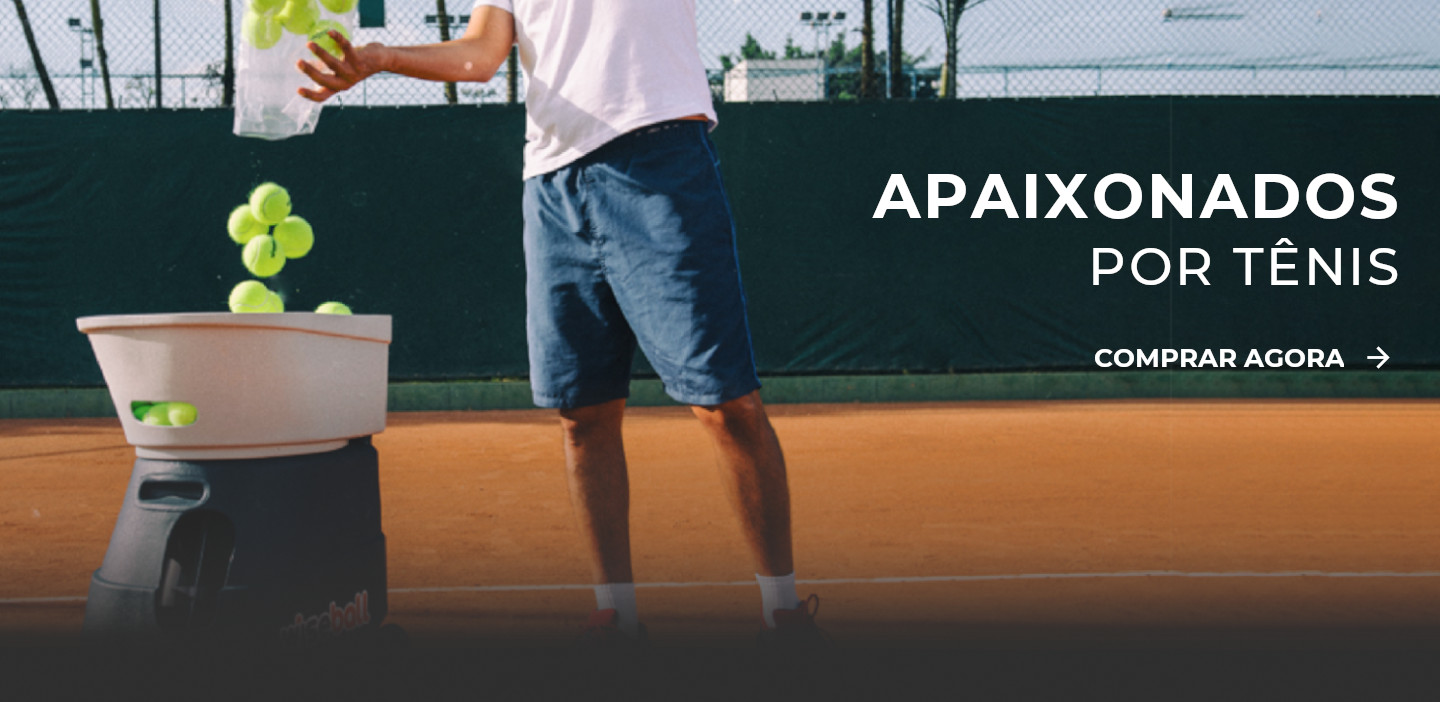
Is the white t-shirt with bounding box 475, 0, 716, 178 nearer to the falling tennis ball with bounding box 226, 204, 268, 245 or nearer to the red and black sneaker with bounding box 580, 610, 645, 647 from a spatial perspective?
the falling tennis ball with bounding box 226, 204, 268, 245

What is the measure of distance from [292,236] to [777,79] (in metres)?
9.07

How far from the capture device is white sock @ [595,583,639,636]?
2277mm

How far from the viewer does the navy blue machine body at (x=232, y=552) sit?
2.01 m

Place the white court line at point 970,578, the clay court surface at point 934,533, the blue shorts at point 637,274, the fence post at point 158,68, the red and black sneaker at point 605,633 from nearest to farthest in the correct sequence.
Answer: the blue shorts at point 637,274, the red and black sneaker at point 605,633, the clay court surface at point 934,533, the white court line at point 970,578, the fence post at point 158,68

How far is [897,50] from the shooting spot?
810cm

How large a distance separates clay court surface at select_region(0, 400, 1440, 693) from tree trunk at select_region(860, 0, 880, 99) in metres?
2.99

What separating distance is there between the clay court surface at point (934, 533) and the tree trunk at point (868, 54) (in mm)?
2986

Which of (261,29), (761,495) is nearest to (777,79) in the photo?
(261,29)

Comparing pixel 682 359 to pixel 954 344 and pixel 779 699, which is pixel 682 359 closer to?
pixel 779 699

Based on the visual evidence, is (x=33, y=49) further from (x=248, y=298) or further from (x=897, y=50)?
(x=248, y=298)

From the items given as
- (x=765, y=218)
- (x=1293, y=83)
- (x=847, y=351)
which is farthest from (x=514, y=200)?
(x=1293, y=83)

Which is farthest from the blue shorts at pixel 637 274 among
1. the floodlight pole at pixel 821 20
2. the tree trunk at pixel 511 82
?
the tree trunk at pixel 511 82

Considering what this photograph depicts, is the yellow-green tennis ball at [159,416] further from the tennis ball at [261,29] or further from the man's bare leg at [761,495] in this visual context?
the man's bare leg at [761,495]

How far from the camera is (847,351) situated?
7496mm
